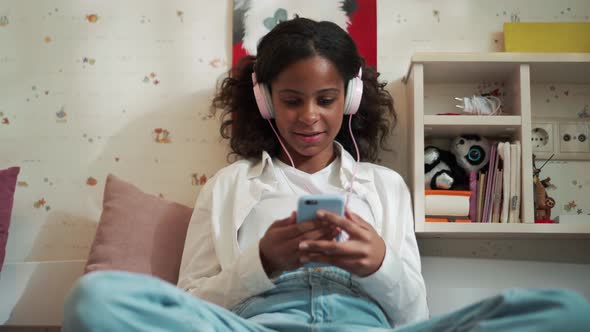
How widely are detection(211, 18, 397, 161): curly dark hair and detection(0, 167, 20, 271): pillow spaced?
22.6 inches

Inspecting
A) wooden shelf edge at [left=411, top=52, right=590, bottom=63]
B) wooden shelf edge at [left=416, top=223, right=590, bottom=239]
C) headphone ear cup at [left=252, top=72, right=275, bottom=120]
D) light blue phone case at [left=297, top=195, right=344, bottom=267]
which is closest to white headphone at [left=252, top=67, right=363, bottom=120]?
headphone ear cup at [left=252, top=72, right=275, bottom=120]

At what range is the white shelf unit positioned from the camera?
1.49 m

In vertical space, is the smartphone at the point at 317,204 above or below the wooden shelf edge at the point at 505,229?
above

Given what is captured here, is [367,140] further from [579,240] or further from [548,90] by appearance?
[579,240]

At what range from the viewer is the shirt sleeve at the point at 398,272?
1162 mm

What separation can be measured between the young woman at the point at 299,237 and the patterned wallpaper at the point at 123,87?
132 mm

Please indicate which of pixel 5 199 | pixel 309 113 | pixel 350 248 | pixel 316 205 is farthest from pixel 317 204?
pixel 5 199

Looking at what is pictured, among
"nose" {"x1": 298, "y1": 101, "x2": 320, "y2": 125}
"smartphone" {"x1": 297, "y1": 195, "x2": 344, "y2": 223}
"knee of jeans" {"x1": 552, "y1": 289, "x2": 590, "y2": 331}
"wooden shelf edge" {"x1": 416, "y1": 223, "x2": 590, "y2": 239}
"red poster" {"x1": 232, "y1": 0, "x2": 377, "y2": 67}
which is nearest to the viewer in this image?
"knee of jeans" {"x1": 552, "y1": 289, "x2": 590, "y2": 331}

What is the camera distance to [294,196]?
1.41m

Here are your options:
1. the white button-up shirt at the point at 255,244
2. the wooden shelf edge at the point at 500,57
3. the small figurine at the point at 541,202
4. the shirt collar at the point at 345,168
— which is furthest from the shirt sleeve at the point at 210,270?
the small figurine at the point at 541,202

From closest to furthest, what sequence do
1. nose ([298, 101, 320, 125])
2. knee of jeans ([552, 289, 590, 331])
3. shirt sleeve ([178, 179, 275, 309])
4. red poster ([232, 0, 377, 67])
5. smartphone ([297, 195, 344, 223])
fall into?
knee of jeans ([552, 289, 590, 331]) → smartphone ([297, 195, 344, 223]) → shirt sleeve ([178, 179, 275, 309]) → nose ([298, 101, 320, 125]) → red poster ([232, 0, 377, 67])

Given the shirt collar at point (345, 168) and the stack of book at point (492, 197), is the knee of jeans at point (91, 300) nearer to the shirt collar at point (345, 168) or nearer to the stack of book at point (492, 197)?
the shirt collar at point (345, 168)

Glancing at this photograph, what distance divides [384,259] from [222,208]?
43cm

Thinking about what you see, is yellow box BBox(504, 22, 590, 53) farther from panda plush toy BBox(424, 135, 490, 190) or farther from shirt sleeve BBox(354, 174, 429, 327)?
shirt sleeve BBox(354, 174, 429, 327)
